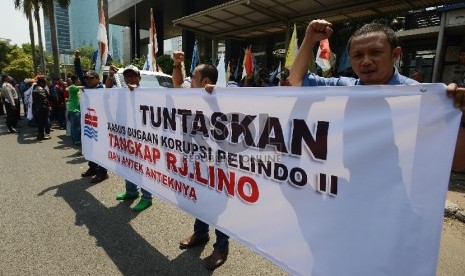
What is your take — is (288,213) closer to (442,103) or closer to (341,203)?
(341,203)

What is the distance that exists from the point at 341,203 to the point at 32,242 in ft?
10.2

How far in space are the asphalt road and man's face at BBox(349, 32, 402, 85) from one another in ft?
5.96

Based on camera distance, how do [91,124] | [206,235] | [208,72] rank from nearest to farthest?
1. [208,72]
2. [206,235]
3. [91,124]

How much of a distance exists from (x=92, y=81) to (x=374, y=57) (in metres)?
5.03

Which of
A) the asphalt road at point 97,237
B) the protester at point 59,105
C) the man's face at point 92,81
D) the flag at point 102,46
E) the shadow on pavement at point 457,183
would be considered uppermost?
the flag at point 102,46

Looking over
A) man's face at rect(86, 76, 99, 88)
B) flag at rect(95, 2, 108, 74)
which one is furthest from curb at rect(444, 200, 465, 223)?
flag at rect(95, 2, 108, 74)

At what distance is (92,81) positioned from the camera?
553 centimetres

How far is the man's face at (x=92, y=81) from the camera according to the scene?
5.47m

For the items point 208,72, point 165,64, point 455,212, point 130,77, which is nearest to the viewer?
point 208,72

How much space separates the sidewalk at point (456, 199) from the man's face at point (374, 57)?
9.47 ft

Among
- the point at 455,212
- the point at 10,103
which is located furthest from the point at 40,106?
the point at 455,212

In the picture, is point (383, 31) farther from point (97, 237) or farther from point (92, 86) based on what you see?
point (92, 86)

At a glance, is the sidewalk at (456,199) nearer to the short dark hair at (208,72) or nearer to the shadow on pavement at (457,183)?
the shadow on pavement at (457,183)

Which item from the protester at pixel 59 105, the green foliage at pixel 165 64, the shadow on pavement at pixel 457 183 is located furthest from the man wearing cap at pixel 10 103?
the shadow on pavement at pixel 457 183
